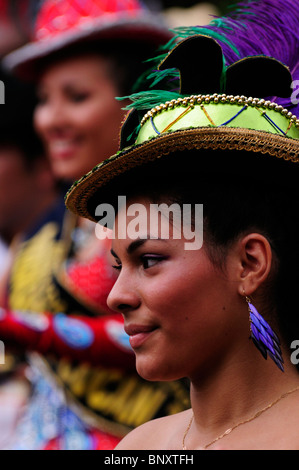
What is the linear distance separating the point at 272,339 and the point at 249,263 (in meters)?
0.19

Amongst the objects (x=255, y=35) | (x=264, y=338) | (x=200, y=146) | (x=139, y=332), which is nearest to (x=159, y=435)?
(x=139, y=332)

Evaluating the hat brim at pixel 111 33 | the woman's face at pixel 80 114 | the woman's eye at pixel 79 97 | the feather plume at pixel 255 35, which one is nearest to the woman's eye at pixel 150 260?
the feather plume at pixel 255 35

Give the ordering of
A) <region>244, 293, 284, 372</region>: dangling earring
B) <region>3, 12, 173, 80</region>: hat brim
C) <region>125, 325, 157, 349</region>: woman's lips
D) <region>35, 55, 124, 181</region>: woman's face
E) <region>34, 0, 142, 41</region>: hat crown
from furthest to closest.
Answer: <region>34, 0, 142, 41</region>: hat crown < <region>3, 12, 173, 80</region>: hat brim < <region>35, 55, 124, 181</region>: woman's face < <region>125, 325, 157, 349</region>: woman's lips < <region>244, 293, 284, 372</region>: dangling earring

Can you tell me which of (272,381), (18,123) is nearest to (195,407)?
(272,381)

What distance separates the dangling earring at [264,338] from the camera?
1.80m

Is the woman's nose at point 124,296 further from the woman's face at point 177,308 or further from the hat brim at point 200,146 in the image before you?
the hat brim at point 200,146

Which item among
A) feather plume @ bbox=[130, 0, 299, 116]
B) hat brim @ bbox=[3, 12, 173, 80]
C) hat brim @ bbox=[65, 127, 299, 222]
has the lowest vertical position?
hat brim @ bbox=[65, 127, 299, 222]

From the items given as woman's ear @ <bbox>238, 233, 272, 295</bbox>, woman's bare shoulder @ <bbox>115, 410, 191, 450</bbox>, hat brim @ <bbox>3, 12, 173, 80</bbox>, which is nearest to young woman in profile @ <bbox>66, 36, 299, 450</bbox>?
woman's ear @ <bbox>238, 233, 272, 295</bbox>

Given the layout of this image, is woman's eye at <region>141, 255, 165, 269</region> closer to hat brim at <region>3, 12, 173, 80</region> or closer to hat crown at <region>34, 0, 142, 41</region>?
hat brim at <region>3, 12, 173, 80</region>

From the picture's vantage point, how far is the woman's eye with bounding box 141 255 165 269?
6.27 feet

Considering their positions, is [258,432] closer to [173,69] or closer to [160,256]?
[160,256]

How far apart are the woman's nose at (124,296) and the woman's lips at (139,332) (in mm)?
48

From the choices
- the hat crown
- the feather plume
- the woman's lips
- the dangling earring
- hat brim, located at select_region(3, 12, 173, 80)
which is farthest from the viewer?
the hat crown

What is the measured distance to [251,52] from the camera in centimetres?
213
